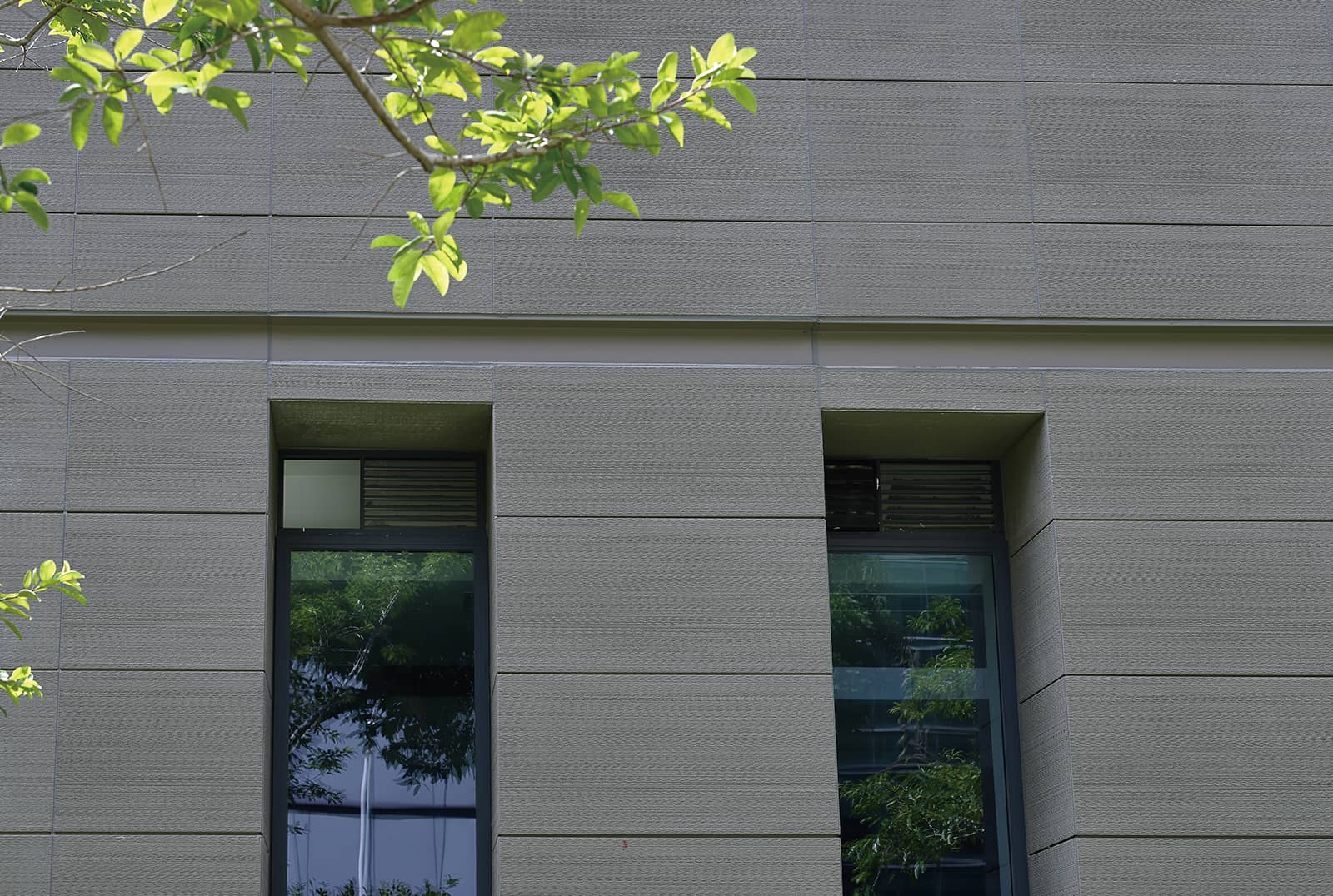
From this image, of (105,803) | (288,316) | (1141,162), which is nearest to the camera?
(105,803)

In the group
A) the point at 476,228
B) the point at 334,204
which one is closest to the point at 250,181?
the point at 334,204

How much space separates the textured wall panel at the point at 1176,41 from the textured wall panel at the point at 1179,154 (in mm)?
85

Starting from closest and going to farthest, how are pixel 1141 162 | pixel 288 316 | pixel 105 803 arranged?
pixel 105 803, pixel 288 316, pixel 1141 162

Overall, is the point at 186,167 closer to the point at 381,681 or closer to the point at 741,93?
the point at 381,681

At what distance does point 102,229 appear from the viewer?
7449 millimetres

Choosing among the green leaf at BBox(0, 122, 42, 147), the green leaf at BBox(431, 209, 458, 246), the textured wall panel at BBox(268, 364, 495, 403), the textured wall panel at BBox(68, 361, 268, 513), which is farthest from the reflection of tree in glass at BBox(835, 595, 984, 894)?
the green leaf at BBox(0, 122, 42, 147)

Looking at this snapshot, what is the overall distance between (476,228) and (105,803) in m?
2.93

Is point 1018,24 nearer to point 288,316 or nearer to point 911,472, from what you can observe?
point 911,472

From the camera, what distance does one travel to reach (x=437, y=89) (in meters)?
4.22

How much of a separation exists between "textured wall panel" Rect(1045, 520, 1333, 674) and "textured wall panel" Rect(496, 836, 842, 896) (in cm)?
Answer: 147

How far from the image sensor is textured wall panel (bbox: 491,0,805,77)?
307 inches

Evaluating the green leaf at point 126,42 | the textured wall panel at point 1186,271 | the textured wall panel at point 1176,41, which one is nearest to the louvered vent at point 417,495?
the textured wall panel at point 1186,271

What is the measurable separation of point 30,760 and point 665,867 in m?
2.63

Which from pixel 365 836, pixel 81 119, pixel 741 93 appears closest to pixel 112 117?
pixel 81 119
